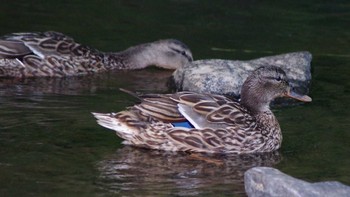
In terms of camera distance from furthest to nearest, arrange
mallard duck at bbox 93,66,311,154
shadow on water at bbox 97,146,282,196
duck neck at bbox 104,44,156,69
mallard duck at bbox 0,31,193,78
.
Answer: duck neck at bbox 104,44,156,69 → mallard duck at bbox 0,31,193,78 → mallard duck at bbox 93,66,311,154 → shadow on water at bbox 97,146,282,196

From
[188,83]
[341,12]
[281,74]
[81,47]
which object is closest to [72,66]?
[81,47]

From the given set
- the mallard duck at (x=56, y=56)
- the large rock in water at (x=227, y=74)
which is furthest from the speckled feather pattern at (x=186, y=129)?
the mallard duck at (x=56, y=56)

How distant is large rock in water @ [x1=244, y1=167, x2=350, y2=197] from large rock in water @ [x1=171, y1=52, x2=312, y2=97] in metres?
5.24

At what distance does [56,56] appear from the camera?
1592 cm

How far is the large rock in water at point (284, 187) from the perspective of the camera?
9078 mm

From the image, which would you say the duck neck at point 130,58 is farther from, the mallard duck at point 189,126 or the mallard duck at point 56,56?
the mallard duck at point 189,126

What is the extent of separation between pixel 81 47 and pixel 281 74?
458 centimetres

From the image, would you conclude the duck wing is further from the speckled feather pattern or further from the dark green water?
the speckled feather pattern

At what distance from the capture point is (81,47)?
1616 cm

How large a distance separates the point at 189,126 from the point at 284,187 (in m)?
2.62

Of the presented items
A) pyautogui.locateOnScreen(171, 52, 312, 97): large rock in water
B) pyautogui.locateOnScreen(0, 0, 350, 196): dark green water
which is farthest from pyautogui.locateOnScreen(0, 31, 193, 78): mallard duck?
pyautogui.locateOnScreen(171, 52, 312, 97): large rock in water

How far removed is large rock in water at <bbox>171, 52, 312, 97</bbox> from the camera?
48.6ft

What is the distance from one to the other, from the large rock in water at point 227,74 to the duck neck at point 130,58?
1.15 m

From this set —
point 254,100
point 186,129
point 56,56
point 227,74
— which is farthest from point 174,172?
point 56,56
